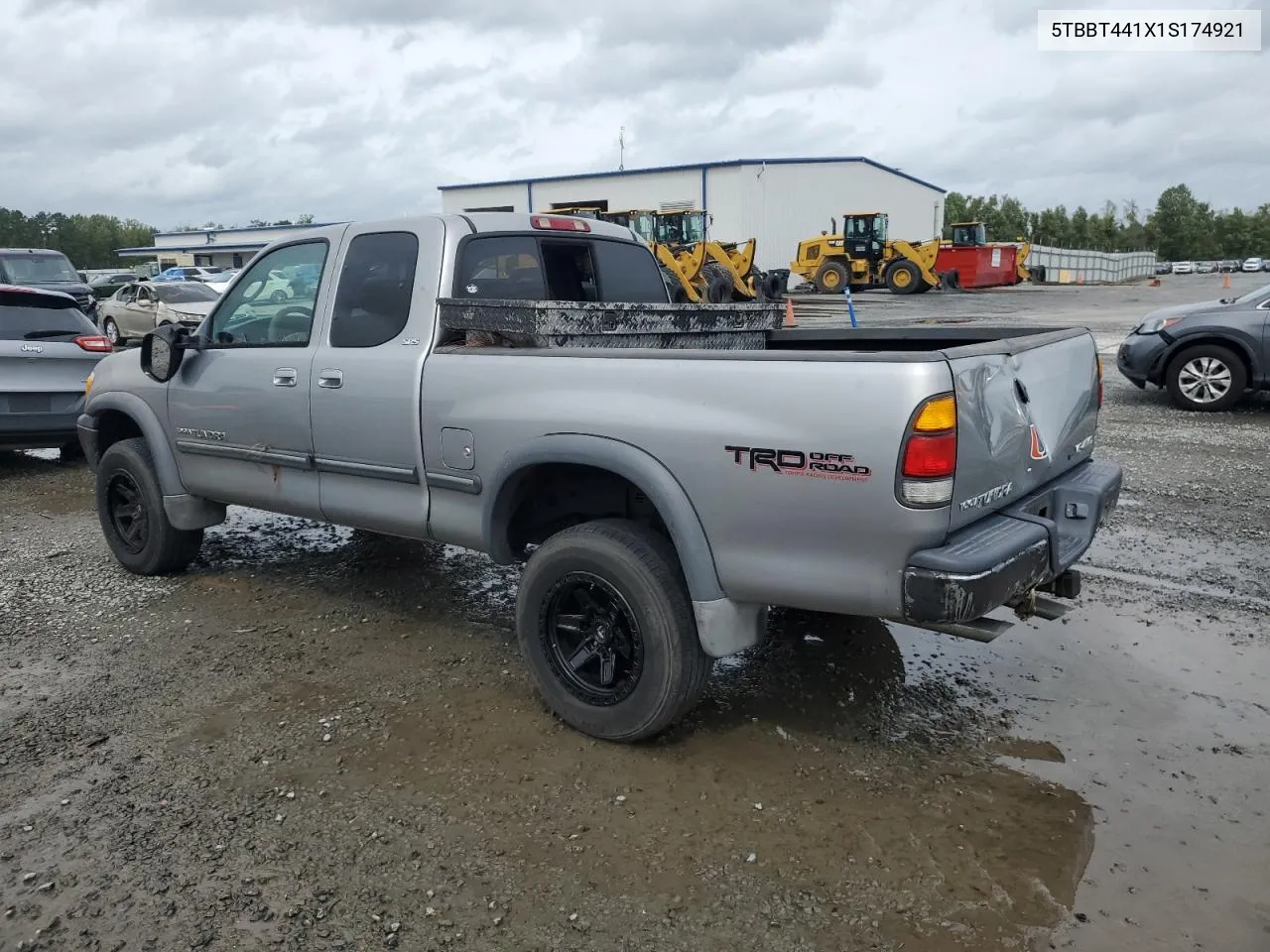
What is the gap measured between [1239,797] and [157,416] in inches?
202

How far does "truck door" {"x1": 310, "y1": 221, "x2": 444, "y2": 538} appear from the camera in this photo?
4043mm

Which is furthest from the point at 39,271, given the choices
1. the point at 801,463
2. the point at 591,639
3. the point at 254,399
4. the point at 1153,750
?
the point at 1153,750

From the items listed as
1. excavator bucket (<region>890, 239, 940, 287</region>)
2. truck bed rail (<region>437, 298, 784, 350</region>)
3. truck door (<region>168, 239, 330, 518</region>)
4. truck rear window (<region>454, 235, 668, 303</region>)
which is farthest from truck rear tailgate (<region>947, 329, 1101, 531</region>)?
excavator bucket (<region>890, 239, 940, 287</region>)

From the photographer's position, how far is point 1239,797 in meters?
3.17

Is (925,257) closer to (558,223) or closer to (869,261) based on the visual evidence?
(869,261)

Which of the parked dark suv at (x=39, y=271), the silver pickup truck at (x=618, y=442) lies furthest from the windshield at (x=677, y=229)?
the silver pickup truck at (x=618, y=442)

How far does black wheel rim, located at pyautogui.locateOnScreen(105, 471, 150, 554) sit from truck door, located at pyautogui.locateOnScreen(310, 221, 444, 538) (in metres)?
1.64

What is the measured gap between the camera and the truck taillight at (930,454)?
9.14 ft

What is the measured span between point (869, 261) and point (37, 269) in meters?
24.9

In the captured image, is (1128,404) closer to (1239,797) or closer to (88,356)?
(1239,797)

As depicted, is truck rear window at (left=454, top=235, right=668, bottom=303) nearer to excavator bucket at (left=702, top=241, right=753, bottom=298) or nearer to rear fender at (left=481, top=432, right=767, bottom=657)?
rear fender at (left=481, top=432, right=767, bottom=657)

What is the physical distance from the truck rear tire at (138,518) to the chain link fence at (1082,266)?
43.1 meters

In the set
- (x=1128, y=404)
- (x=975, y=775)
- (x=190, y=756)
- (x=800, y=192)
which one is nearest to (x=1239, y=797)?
(x=975, y=775)

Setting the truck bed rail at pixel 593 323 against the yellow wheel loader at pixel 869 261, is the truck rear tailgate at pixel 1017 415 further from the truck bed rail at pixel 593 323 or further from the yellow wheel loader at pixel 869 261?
the yellow wheel loader at pixel 869 261
